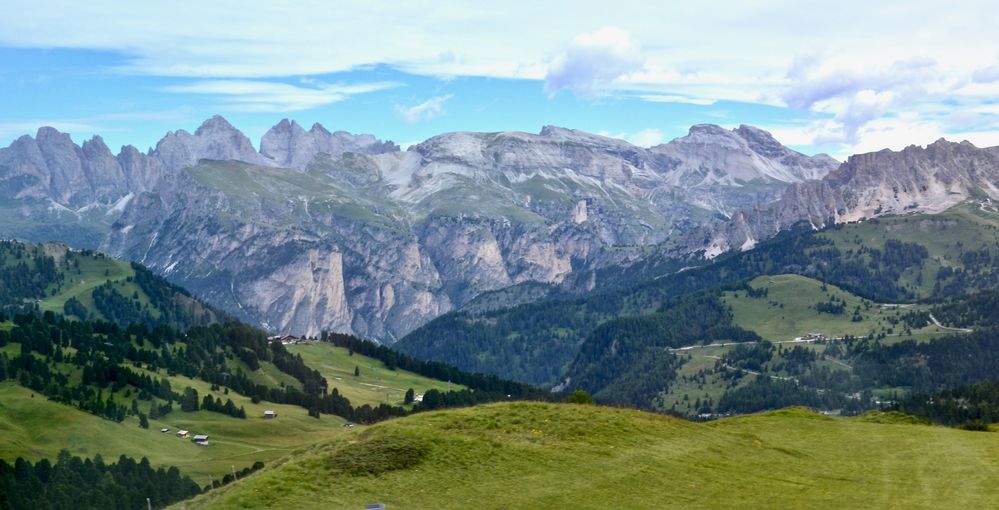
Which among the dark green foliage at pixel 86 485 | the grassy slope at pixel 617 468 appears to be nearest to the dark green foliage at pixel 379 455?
the grassy slope at pixel 617 468

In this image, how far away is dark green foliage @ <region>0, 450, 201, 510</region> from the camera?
16075 centimetres

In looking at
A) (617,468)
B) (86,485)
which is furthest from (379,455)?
(86,485)

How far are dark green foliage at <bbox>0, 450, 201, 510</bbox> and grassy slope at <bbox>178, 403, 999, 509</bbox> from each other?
349 ft

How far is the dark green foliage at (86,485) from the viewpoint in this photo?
16075cm

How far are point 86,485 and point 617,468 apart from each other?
138910 mm

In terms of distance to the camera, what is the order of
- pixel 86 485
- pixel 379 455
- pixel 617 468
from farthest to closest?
pixel 86 485, pixel 379 455, pixel 617 468

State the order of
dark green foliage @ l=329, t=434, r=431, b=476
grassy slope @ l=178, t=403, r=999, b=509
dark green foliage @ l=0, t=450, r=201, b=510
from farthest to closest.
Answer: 1. dark green foliage @ l=0, t=450, r=201, b=510
2. dark green foliage @ l=329, t=434, r=431, b=476
3. grassy slope @ l=178, t=403, r=999, b=509

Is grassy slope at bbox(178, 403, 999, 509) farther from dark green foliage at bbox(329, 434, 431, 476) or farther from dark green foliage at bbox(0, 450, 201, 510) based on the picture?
dark green foliage at bbox(0, 450, 201, 510)

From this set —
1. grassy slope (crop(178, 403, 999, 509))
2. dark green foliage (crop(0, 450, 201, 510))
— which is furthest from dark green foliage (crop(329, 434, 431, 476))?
dark green foliage (crop(0, 450, 201, 510))

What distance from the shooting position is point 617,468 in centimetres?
6312

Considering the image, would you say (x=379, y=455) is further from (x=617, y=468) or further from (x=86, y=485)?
(x=86, y=485)

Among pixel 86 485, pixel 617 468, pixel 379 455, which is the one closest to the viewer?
pixel 617 468

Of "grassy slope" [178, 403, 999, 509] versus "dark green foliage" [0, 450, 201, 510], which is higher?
"grassy slope" [178, 403, 999, 509]

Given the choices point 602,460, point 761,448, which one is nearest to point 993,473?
point 761,448
